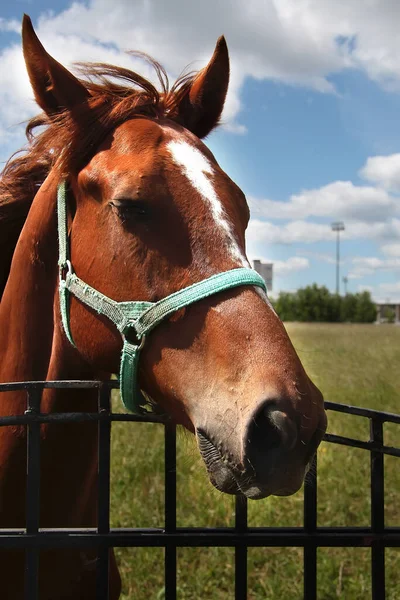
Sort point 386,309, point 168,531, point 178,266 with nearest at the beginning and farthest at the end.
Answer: point 178,266, point 168,531, point 386,309

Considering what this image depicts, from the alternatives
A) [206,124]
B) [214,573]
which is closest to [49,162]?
[206,124]

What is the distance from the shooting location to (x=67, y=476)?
7.13 ft

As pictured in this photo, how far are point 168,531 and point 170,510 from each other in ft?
0.22

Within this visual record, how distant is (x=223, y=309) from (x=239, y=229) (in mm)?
322

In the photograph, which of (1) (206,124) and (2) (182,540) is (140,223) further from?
(2) (182,540)

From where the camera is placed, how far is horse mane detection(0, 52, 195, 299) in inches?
81.4

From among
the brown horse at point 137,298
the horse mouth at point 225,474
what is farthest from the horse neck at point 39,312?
the horse mouth at point 225,474

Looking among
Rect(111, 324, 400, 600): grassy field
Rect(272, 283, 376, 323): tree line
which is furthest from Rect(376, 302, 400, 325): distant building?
Rect(111, 324, 400, 600): grassy field

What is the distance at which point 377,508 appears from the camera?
1.95m

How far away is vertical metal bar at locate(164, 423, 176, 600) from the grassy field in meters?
0.06

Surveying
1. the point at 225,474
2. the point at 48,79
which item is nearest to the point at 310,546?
the point at 225,474

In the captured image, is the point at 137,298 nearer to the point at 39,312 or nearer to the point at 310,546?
the point at 39,312

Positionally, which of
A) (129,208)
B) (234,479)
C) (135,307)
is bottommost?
(234,479)

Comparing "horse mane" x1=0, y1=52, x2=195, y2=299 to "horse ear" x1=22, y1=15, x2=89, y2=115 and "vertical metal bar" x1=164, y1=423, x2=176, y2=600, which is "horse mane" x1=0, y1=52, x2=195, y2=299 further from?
"vertical metal bar" x1=164, y1=423, x2=176, y2=600
